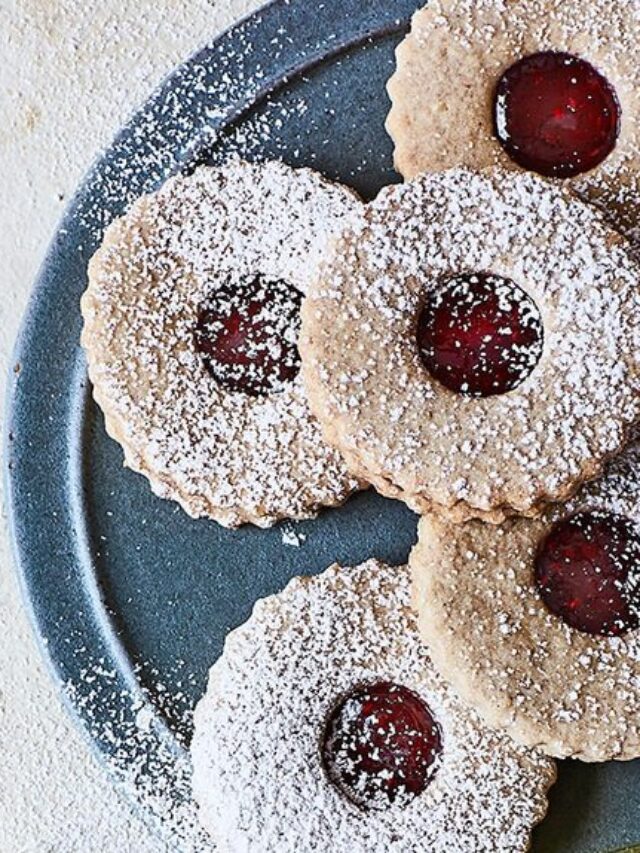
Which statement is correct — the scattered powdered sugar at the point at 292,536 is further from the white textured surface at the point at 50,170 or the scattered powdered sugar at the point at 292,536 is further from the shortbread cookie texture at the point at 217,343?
the white textured surface at the point at 50,170

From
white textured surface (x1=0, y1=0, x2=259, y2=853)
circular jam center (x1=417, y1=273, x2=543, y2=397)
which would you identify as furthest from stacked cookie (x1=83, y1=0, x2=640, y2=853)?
white textured surface (x1=0, y1=0, x2=259, y2=853)

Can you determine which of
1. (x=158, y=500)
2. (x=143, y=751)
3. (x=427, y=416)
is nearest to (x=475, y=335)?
(x=427, y=416)

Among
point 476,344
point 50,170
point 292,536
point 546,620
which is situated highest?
point 50,170

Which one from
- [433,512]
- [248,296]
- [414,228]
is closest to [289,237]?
[248,296]

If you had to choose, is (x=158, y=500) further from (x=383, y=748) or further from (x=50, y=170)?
(x=50, y=170)

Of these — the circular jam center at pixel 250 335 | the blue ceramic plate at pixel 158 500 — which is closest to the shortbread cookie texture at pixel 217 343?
the circular jam center at pixel 250 335

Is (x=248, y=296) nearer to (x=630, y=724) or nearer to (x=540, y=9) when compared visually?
(x=540, y=9)

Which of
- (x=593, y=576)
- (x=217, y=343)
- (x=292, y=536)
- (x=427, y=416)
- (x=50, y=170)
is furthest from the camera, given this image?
(x=50, y=170)

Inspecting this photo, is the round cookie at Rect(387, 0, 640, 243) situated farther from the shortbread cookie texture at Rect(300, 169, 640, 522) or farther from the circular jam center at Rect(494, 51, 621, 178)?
the shortbread cookie texture at Rect(300, 169, 640, 522)
